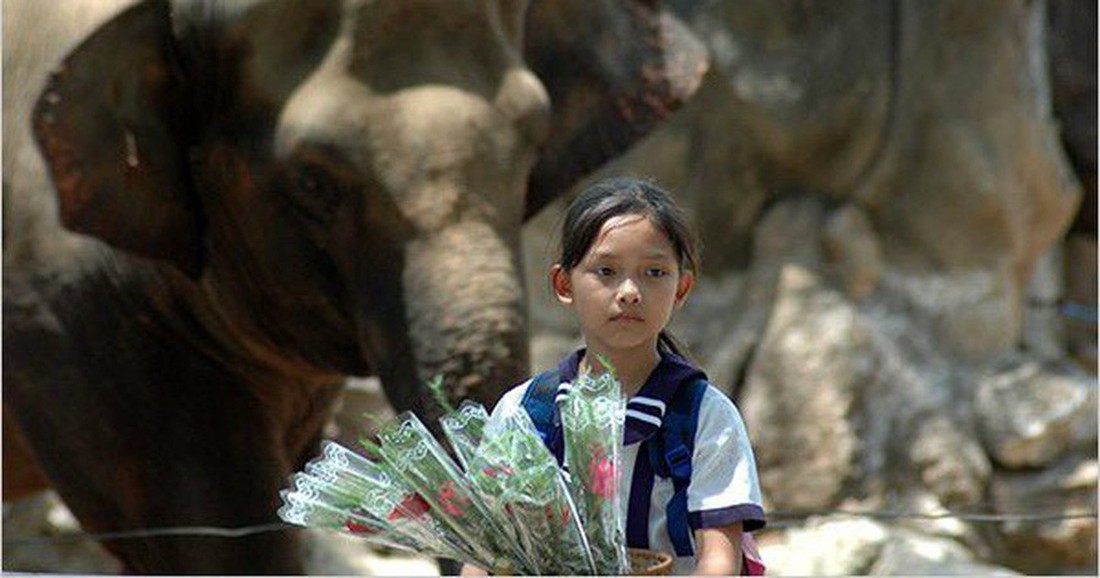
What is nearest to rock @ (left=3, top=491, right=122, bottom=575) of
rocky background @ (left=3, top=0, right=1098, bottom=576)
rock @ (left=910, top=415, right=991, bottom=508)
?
rocky background @ (left=3, top=0, right=1098, bottom=576)

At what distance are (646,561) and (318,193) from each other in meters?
2.15

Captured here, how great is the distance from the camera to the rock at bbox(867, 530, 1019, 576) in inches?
246

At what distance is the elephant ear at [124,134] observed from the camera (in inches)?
173

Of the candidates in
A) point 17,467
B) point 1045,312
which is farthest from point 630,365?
point 1045,312

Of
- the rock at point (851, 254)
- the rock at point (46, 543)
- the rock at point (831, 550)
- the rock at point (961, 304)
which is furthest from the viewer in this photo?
the rock at point (961, 304)

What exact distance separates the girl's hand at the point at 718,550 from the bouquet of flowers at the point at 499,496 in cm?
10

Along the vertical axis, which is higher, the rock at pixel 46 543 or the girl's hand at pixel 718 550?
the girl's hand at pixel 718 550

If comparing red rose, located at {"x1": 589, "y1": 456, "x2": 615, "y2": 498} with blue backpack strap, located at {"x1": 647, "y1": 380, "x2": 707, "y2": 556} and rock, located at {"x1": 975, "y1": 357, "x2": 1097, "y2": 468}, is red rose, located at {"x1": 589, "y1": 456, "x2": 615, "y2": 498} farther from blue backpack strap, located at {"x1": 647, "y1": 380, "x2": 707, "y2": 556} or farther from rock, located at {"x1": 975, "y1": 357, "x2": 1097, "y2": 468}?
rock, located at {"x1": 975, "y1": 357, "x2": 1097, "y2": 468}

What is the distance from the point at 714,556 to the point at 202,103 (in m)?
2.42

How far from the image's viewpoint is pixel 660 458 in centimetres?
234

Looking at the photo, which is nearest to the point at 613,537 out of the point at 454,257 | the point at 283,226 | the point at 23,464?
the point at 454,257

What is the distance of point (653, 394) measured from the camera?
7.75 feet

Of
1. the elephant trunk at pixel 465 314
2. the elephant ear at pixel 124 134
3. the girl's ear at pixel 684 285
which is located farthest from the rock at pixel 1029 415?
the girl's ear at pixel 684 285

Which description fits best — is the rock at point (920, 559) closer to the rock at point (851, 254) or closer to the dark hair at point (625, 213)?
the rock at point (851, 254)
